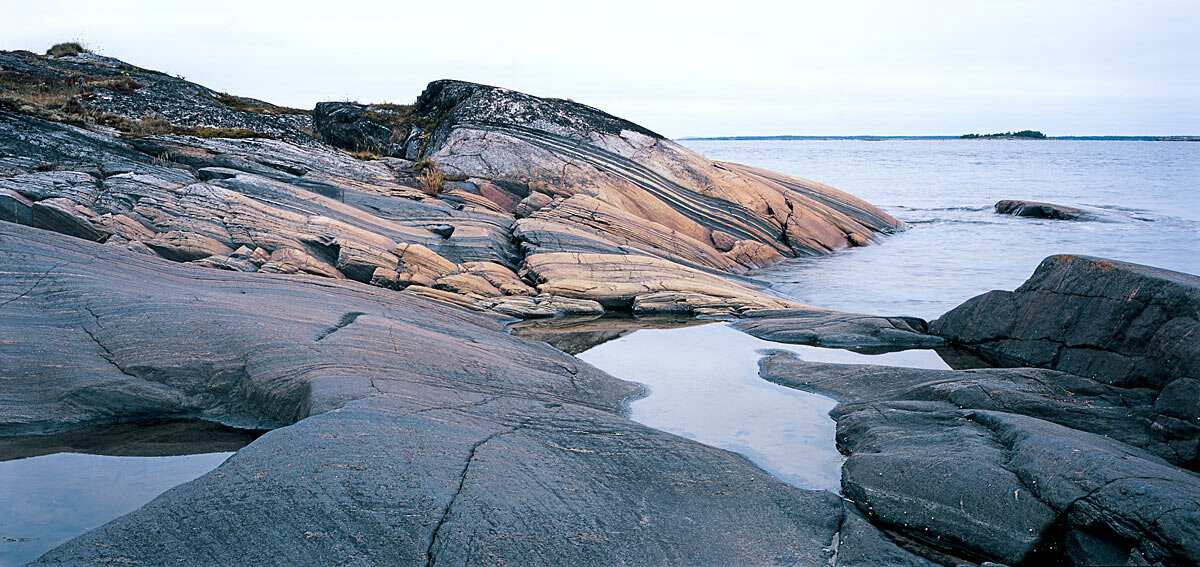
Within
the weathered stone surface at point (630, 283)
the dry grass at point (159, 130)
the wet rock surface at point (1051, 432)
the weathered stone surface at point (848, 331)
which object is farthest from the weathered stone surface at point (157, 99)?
the wet rock surface at point (1051, 432)

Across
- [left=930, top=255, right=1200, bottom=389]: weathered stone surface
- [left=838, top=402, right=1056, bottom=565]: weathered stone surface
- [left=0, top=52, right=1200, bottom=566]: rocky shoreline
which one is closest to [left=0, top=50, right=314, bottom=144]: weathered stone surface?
[left=0, top=52, right=1200, bottom=566]: rocky shoreline

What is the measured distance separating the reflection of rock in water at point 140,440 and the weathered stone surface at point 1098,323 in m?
8.06

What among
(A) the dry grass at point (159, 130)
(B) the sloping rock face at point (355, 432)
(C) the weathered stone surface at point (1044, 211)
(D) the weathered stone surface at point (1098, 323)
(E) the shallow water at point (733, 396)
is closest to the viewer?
(B) the sloping rock face at point (355, 432)

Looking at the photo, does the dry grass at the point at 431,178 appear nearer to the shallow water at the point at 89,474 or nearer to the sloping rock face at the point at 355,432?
the sloping rock face at the point at 355,432

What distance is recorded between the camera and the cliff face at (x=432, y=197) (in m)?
11.4

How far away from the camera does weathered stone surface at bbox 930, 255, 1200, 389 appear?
690 centimetres

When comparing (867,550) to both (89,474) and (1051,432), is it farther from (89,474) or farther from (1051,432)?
(89,474)

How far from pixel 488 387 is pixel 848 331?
5.84 metres

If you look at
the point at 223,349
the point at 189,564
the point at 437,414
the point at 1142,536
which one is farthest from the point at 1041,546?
the point at 223,349

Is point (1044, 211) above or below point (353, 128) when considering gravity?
below

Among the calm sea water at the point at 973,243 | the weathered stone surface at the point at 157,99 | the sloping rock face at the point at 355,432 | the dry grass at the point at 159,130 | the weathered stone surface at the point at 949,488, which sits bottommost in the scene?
the calm sea water at the point at 973,243

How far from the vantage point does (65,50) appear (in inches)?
1133

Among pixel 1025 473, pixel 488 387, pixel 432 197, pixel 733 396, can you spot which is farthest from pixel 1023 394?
pixel 432 197

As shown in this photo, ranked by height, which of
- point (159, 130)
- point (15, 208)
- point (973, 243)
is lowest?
point (973, 243)
